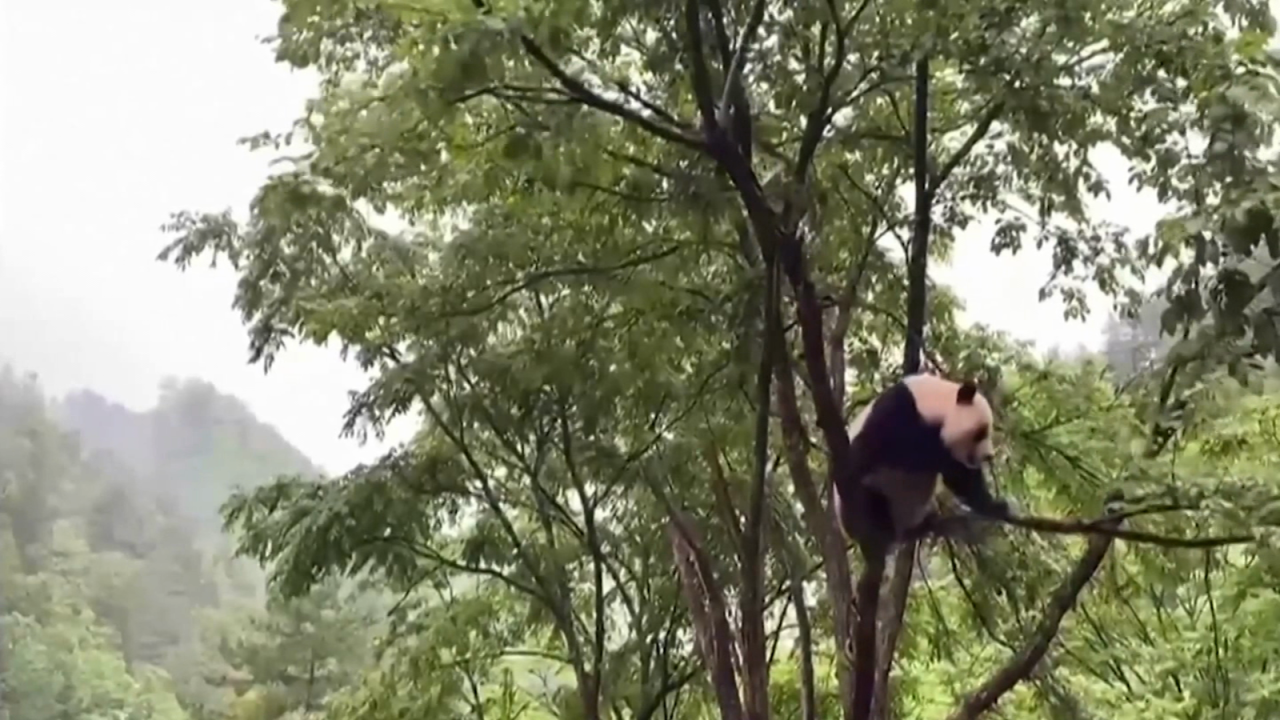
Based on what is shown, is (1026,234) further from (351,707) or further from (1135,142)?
(351,707)

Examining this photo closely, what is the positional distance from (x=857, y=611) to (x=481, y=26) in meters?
0.79

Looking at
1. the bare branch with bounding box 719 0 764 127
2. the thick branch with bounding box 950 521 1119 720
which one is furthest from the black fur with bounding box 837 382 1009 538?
the bare branch with bounding box 719 0 764 127

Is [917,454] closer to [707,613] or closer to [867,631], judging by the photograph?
[867,631]

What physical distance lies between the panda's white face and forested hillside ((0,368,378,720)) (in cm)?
109

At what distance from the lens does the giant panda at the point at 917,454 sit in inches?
49.1

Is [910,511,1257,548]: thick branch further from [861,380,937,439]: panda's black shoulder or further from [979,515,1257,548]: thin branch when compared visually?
[861,380,937,439]: panda's black shoulder

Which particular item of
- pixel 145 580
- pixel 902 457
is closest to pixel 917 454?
pixel 902 457

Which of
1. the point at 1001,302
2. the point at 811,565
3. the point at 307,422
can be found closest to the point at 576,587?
the point at 811,565

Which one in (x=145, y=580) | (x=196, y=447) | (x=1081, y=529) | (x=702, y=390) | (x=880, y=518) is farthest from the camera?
(x=196, y=447)

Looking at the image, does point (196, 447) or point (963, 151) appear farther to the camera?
point (196, 447)

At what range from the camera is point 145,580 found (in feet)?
6.26

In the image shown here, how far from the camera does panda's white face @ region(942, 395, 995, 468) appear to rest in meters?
1.24

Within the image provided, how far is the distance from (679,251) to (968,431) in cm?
48

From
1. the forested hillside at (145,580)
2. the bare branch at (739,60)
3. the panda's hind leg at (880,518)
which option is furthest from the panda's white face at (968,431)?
the forested hillside at (145,580)
